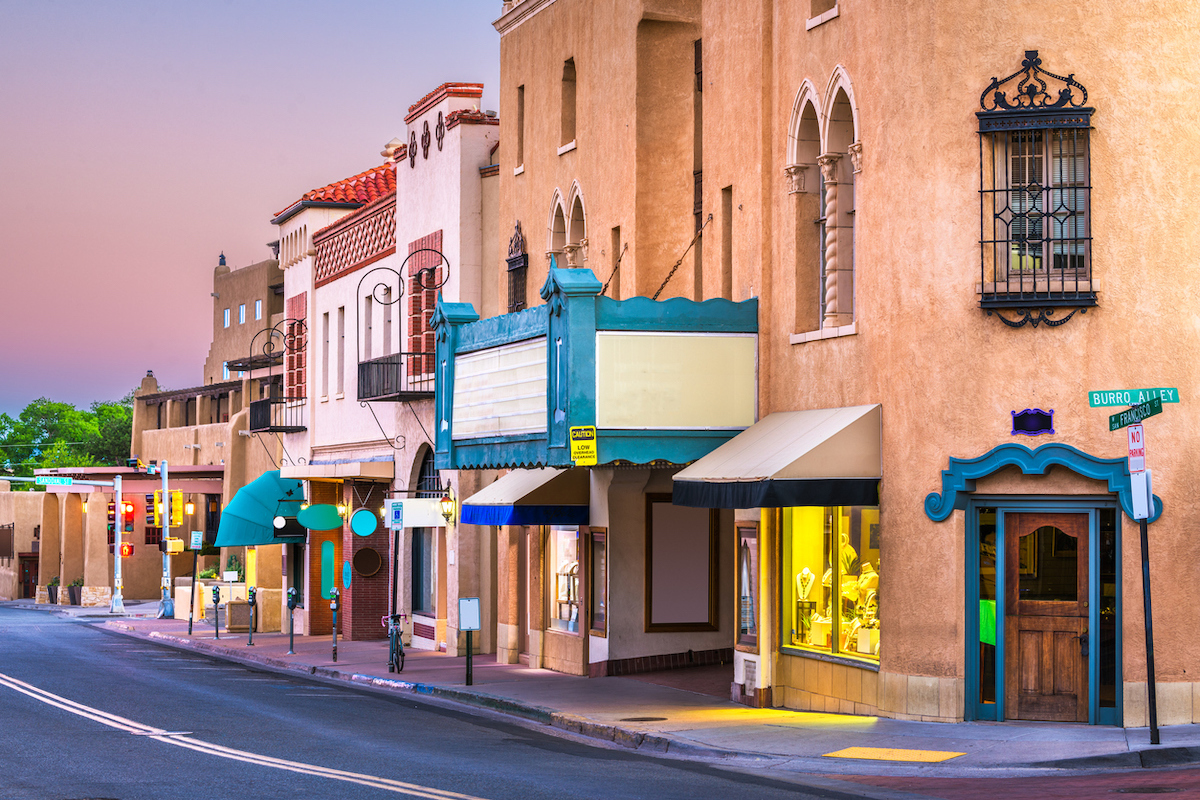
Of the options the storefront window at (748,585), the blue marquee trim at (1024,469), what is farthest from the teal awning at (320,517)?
the blue marquee trim at (1024,469)

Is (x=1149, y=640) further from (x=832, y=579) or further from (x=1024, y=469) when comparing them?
(x=832, y=579)

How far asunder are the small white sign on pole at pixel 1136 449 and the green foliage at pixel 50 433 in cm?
11700

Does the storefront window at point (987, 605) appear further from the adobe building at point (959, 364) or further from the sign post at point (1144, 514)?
the sign post at point (1144, 514)

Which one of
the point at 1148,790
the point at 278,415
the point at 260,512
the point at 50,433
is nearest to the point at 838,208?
the point at 1148,790

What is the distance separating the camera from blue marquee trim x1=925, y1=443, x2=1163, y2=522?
1512cm

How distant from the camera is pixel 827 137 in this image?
17.6 metres

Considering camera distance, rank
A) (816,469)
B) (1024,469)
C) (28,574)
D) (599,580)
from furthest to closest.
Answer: (28,574) < (599,580) < (816,469) < (1024,469)

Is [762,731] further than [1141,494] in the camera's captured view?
Yes

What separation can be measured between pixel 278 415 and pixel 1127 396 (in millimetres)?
31104

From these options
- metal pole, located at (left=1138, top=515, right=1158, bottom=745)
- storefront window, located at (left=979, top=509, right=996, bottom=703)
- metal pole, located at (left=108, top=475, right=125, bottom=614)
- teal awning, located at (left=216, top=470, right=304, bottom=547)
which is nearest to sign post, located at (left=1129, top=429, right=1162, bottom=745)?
metal pole, located at (left=1138, top=515, right=1158, bottom=745)

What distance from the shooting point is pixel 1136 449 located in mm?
13766

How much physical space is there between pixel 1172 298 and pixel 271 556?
29.4 meters

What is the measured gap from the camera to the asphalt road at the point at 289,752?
12.4 metres

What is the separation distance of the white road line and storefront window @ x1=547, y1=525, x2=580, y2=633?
804 cm
